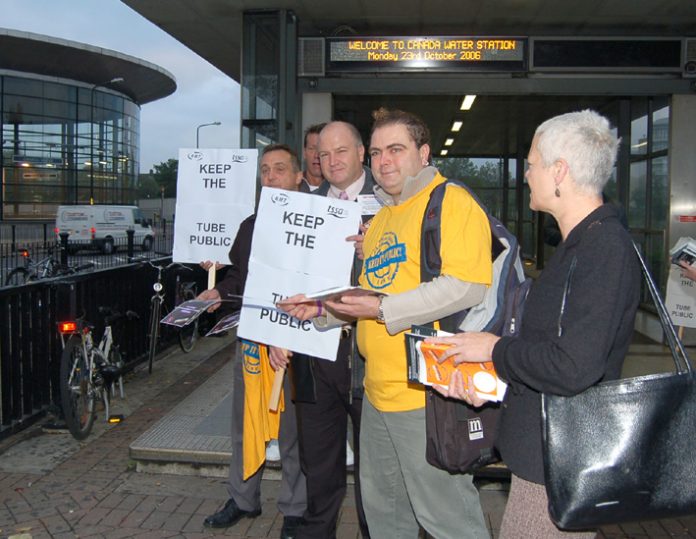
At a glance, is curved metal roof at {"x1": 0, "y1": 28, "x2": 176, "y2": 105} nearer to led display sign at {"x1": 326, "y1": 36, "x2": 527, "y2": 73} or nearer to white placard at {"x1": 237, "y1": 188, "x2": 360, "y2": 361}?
led display sign at {"x1": 326, "y1": 36, "x2": 527, "y2": 73}

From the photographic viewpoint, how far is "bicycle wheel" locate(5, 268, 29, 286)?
13422 mm

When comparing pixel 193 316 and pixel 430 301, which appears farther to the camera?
pixel 193 316

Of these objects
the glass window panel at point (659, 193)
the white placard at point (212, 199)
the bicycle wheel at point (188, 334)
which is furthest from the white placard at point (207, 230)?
the glass window panel at point (659, 193)

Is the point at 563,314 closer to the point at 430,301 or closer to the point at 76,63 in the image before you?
the point at 430,301

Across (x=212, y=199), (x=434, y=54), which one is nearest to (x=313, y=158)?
(x=212, y=199)

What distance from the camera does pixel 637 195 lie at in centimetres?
1069

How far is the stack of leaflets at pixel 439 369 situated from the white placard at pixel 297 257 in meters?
1.07

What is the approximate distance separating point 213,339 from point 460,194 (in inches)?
302

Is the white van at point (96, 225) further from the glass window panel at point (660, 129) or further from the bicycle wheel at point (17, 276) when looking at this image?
the glass window panel at point (660, 129)

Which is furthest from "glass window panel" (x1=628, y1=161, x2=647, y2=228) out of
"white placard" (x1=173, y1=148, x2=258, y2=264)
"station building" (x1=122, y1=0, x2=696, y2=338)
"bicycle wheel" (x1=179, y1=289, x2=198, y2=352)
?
"white placard" (x1=173, y1=148, x2=258, y2=264)

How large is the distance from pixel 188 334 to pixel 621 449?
787 centimetres

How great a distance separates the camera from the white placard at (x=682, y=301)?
6223 mm

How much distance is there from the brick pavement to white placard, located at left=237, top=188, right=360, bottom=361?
139 centimetres

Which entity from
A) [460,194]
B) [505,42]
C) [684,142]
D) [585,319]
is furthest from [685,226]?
[585,319]
